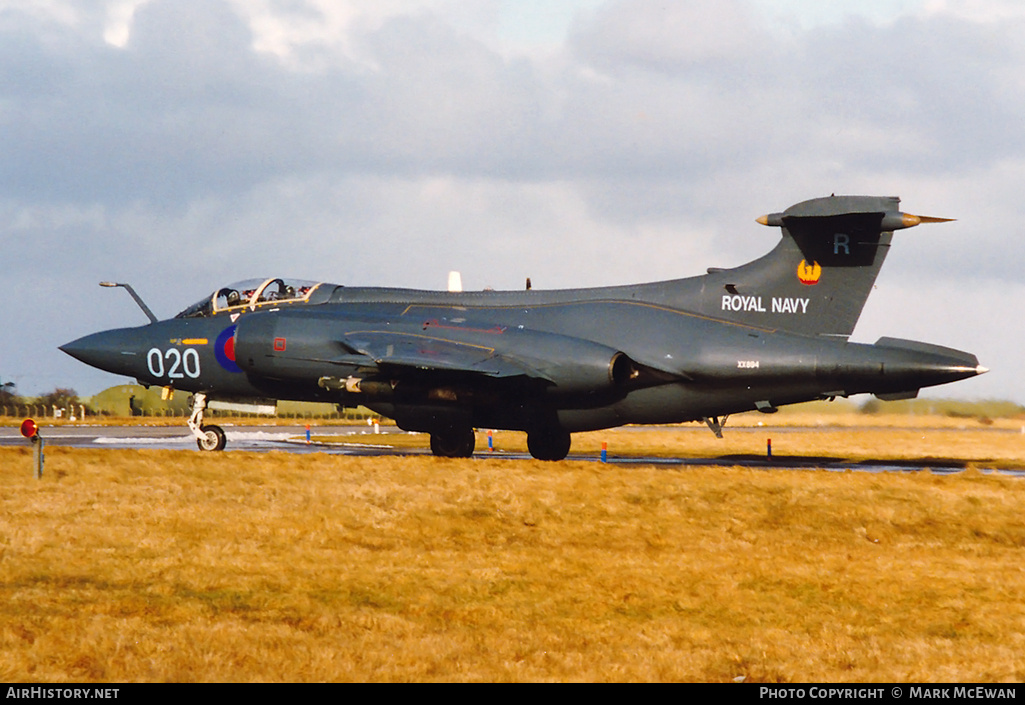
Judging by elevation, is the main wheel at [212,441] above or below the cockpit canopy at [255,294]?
below

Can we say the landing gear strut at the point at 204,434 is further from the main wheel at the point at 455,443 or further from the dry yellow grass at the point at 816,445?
the dry yellow grass at the point at 816,445

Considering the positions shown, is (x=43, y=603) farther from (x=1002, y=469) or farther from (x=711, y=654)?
(x=1002, y=469)

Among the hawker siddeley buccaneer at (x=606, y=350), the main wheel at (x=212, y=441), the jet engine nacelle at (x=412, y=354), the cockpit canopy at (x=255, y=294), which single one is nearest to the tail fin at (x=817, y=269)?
the hawker siddeley buccaneer at (x=606, y=350)

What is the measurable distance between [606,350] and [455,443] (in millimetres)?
4632

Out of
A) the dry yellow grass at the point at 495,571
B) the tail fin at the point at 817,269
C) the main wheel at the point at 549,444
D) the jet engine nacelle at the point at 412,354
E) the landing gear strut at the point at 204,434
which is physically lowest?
the dry yellow grass at the point at 495,571

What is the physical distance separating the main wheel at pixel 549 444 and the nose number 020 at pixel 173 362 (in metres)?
8.12

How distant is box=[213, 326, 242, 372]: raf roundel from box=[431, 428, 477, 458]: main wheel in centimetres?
491

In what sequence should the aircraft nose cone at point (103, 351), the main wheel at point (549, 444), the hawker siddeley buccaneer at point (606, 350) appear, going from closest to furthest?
1. the hawker siddeley buccaneer at point (606, 350)
2. the main wheel at point (549, 444)
3. the aircraft nose cone at point (103, 351)

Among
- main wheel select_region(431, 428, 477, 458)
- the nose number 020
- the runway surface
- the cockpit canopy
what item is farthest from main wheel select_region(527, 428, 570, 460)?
the nose number 020

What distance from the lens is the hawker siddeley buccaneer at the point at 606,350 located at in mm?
20953

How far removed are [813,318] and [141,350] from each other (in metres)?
15.7

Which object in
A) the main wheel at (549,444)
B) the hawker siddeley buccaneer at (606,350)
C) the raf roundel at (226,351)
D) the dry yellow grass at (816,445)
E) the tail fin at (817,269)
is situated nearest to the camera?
the tail fin at (817,269)

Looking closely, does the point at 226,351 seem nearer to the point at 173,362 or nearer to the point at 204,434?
the point at 173,362

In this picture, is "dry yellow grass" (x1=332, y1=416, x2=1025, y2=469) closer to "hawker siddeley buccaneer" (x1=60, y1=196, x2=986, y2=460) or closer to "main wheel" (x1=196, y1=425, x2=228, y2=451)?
"hawker siddeley buccaneer" (x1=60, y1=196, x2=986, y2=460)
